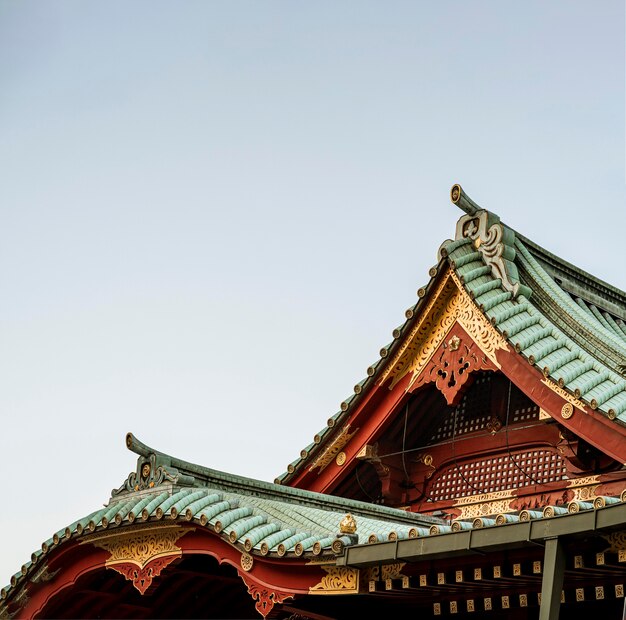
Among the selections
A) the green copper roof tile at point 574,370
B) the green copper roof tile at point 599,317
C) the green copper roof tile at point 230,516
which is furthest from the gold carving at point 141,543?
the green copper roof tile at point 599,317

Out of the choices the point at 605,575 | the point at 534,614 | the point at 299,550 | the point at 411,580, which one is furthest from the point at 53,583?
the point at 605,575

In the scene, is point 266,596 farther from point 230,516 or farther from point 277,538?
point 230,516

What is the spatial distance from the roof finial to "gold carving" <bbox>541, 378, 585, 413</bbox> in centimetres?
241

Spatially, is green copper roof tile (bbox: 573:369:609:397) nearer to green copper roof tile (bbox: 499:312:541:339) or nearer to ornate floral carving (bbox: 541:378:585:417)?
ornate floral carving (bbox: 541:378:585:417)

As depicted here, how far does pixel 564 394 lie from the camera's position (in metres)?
9.62

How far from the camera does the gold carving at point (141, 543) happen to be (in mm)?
8930

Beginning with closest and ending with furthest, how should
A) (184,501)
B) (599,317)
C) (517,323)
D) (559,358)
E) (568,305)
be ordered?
(184,501) → (559,358) → (517,323) → (568,305) → (599,317)

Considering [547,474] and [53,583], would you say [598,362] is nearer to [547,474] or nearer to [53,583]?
[547,474]

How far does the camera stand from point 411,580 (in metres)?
7.73

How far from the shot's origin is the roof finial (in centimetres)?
1116

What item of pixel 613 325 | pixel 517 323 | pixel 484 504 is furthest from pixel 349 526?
pixel 613 325

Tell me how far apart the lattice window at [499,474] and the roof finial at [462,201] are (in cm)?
271

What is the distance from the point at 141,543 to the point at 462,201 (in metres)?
5.00

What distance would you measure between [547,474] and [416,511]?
1769 millimetres
